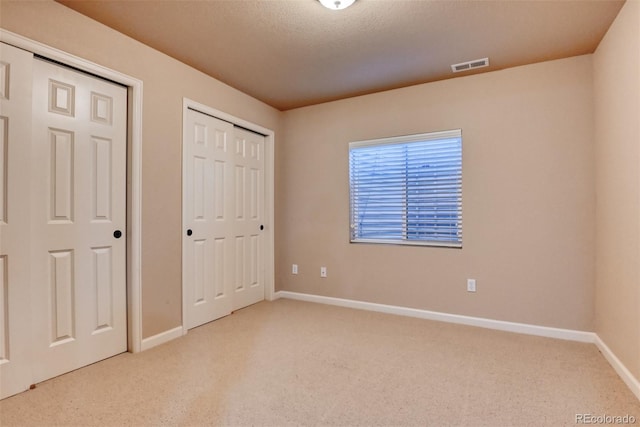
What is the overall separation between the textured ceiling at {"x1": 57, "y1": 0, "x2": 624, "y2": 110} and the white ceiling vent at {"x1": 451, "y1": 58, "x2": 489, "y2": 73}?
7 centimetres

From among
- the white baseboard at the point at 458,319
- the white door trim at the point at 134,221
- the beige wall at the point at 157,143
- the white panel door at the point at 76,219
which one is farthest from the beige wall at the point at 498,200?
the white panel door at the point at 76,219

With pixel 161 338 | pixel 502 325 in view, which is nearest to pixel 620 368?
pixel 502 325

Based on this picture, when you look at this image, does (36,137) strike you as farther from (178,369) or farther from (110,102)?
(178,369)

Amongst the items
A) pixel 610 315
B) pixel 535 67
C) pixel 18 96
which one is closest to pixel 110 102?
pixel 18 96

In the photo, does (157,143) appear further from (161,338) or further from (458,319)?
(458,319)

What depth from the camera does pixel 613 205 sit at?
7.62 ft

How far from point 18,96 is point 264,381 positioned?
2.30m

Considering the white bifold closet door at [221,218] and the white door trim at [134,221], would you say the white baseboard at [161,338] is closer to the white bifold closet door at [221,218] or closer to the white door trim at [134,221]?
the white door trim at [134,221]

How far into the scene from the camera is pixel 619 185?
221 centimetres

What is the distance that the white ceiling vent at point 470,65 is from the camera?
2861 millimetres

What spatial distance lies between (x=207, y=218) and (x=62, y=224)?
1.24 meters

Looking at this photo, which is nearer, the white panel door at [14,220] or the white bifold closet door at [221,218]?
the white panel door at [14,220]

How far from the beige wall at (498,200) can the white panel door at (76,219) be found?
222 cm

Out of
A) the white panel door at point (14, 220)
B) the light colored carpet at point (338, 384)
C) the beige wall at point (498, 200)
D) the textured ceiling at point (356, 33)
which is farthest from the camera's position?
the beige wall at point (498, 200)
